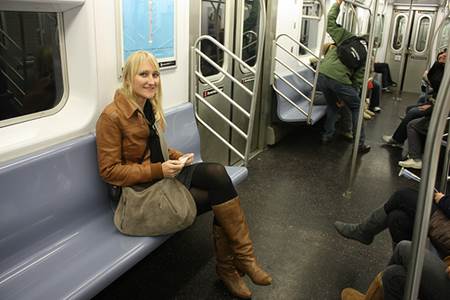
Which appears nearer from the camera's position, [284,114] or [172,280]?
[172,280]

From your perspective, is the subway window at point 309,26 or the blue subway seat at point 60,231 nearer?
the blue subway seat at point 60,231

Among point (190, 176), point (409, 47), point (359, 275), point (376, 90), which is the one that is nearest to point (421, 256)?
point (190, 176)

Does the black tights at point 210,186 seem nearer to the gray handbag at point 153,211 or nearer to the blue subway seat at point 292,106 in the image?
the gray handbag at point 153,211

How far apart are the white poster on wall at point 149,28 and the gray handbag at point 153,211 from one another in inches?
31.7

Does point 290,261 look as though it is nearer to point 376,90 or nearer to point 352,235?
point 352,235

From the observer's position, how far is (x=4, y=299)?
150 centimetres

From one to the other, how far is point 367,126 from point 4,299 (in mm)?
5914

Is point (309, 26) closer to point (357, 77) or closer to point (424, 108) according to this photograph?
point (357, 77)

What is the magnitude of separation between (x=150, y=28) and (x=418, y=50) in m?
9.56

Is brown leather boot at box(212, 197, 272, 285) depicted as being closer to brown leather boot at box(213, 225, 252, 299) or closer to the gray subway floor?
brown leather boot at box(213, 225, 252, 299)

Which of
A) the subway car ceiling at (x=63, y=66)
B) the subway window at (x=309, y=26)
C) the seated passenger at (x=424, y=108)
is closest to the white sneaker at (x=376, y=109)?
the subway window at (x=309, y=26)

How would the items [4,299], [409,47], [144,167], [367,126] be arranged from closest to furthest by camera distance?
[4,299]
[144,167]
[367,126]
[409,47]

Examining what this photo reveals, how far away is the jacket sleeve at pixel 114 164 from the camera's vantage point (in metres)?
1.96

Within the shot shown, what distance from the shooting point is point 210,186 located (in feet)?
7.02
